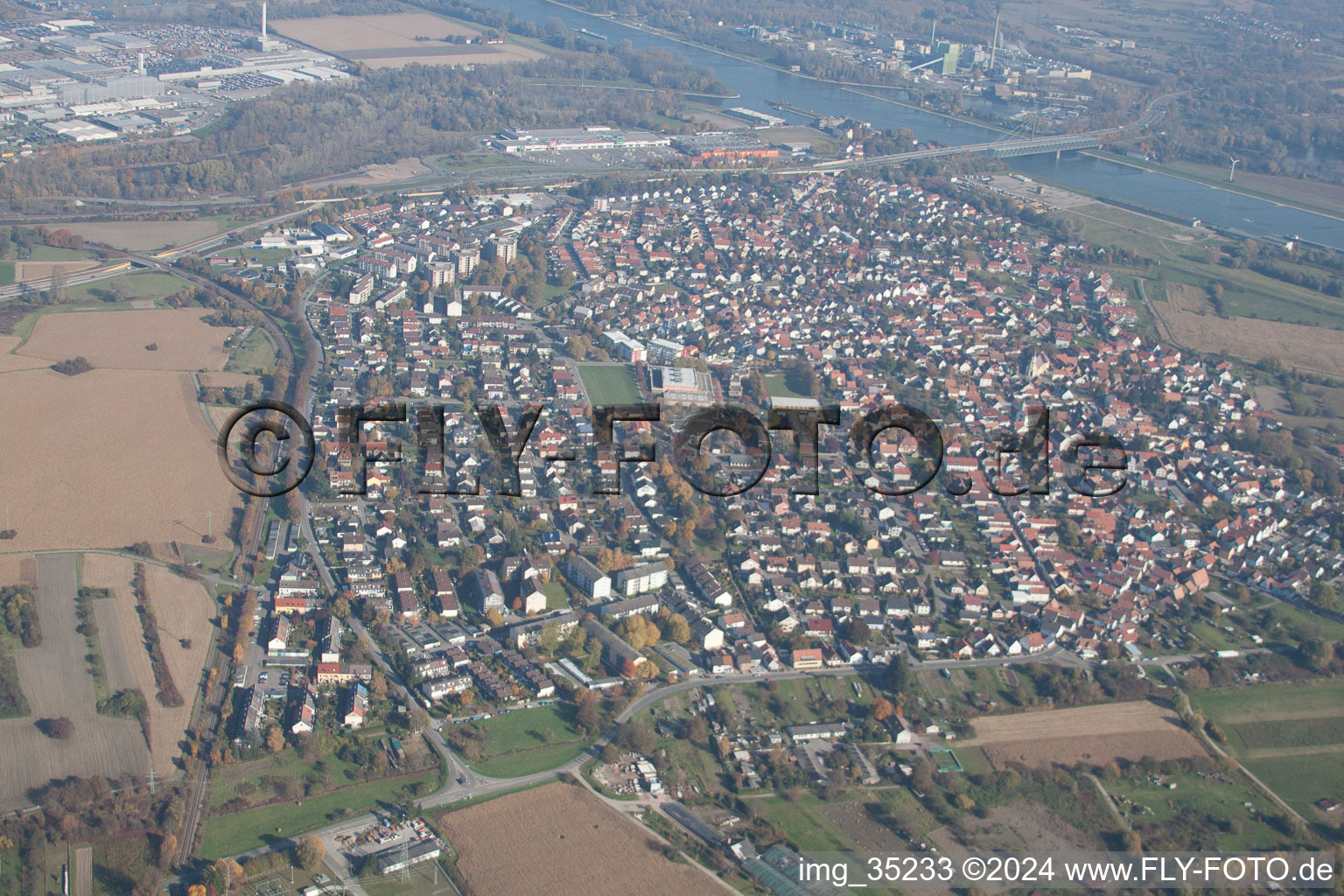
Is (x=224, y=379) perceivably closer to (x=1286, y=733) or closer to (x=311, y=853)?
(x=311, y=853)

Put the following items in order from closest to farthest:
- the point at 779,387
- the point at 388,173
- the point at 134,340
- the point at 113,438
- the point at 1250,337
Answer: the point at 113,438 → the point at 779,387 → the point at 134,340 → the point at 1250,337 → the point at 388,173

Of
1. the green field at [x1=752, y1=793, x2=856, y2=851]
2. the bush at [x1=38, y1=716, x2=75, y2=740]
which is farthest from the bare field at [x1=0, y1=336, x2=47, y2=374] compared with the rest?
the green field at [x1=752, y1=793, x2=856, y2=851]

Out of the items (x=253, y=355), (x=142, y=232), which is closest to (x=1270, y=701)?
(x=253, y=355)

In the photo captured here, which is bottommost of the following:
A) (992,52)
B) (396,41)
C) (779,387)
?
(779,387)

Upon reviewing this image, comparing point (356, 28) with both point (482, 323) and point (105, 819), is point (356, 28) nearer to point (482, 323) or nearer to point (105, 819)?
point (482, 323)

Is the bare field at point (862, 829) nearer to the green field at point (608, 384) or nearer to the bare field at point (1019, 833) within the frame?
the bare field at point (1019, 833)

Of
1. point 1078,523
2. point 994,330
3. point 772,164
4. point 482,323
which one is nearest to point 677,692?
point 1078,523

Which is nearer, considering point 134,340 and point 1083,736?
point 1083,736
